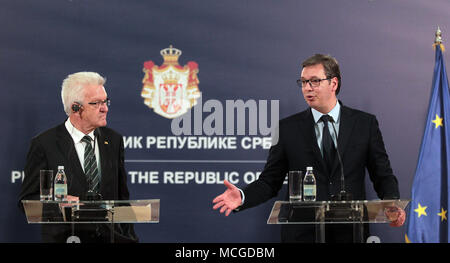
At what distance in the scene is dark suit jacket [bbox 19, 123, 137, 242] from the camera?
4.86 m

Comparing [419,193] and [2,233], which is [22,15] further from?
[419,193]

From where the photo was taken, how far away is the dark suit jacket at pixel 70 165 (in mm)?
4859

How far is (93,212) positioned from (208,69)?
242cm

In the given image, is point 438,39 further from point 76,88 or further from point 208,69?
point 76,88

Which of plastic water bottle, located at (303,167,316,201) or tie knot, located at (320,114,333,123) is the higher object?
tie knot, located at (320,114,333,123)

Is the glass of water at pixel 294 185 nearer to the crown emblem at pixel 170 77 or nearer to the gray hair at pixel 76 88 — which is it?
the gray hair at pixel 76 88

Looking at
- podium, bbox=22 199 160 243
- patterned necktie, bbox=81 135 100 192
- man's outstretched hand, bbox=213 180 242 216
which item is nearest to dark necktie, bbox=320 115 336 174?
man's outstretched hand, bbox=213 180 242 216

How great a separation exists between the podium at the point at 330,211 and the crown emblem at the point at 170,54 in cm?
252

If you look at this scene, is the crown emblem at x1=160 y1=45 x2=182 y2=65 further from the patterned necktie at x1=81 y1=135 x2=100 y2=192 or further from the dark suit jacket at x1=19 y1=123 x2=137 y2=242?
the patterned necktie at x1=81 y1=135 x2=100 y2=192

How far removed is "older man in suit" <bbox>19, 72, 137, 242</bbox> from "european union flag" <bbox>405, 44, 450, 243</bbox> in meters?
2.59

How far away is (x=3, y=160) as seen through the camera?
20.3ft

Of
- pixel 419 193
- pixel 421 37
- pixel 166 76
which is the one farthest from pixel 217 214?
pixel 421 37

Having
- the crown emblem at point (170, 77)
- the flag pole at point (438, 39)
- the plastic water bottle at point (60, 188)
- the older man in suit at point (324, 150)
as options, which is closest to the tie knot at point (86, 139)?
the plastic water bottle at point (60, 188)

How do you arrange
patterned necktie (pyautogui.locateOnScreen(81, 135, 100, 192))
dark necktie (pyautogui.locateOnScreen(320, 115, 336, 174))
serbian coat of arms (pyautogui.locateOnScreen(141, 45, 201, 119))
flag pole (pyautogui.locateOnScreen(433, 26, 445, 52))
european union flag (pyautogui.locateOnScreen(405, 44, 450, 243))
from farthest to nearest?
serbian coat of arms (pyautogui.locateOnScreen(141, 45, 201, 119)) < flag pole (pyautogui.locateOnScreen(433, 26, 445, 52)) < european union flag (pyautogui.locateOnScreen(405, 44, 450, 243)) < dark necktie (pyautogui.locateOnScreen(320, 115, 336, 174)) < patterned necktie (pyautogui.locateOnScreen(81, 135, 100, 192))
